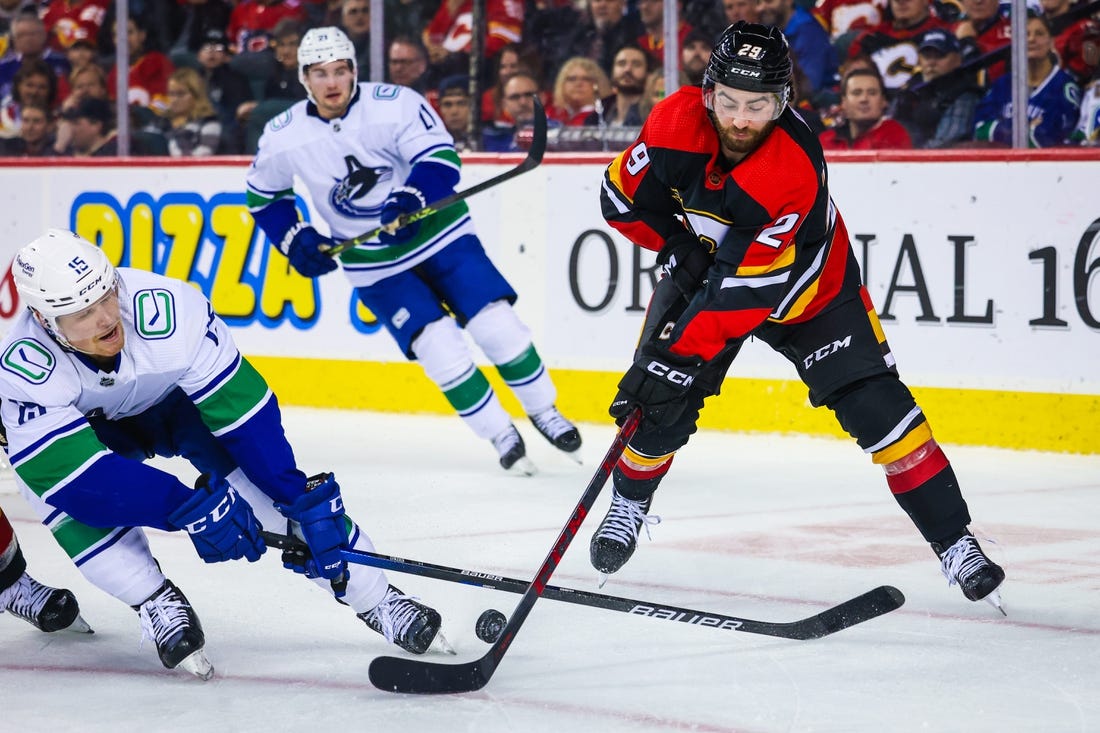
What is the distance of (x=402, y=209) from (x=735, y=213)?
1.90 metres

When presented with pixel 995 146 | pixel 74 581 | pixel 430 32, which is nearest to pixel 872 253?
pixel 995 146

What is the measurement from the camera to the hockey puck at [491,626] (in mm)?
2520

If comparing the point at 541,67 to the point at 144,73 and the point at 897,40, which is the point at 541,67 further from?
the point at 144,73

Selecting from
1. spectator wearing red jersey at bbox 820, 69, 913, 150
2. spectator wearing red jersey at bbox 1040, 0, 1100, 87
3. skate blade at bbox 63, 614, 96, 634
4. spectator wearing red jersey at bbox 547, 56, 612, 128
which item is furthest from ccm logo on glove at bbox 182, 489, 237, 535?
spectator wearing red jersey at bbox 547, 56, 612, 128

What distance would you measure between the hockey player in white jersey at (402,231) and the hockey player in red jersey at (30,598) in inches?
71.5

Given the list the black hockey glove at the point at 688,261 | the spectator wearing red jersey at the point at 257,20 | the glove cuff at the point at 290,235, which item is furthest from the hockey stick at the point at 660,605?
the spectator wearing red jersey at the point at 257,20

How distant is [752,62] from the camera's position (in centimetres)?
256

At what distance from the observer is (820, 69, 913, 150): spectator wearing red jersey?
485cm

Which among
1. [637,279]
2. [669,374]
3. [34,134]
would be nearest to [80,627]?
[669,374]

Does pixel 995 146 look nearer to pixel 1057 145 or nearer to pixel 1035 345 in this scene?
pixel 1057 145

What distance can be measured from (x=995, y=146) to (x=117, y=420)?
299cm

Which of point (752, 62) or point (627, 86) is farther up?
point (752, 62)

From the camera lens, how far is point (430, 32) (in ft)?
18.5

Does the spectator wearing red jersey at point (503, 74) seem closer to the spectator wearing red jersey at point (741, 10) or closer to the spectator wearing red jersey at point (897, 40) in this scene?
the spectator wearing red jersey at point (741, 10)
